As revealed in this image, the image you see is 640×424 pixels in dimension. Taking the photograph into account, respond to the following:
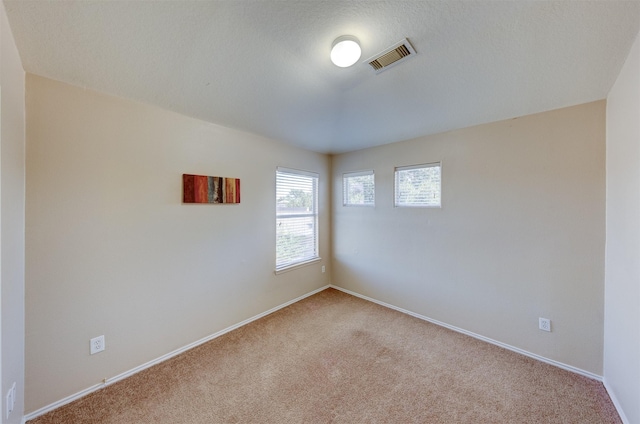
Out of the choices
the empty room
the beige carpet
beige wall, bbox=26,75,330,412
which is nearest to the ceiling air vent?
the empty room

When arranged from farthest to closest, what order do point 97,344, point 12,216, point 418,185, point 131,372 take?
point 418,185, point 131,372, point 97,344, point 12,216

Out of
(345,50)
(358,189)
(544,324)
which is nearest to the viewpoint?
(345,50)

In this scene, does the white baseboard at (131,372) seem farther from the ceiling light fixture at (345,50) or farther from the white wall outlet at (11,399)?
the ceiling light fixture at (345,50)

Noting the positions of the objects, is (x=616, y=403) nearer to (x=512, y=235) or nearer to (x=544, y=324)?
(x=544, y=324)

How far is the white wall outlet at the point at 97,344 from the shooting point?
5.90ft

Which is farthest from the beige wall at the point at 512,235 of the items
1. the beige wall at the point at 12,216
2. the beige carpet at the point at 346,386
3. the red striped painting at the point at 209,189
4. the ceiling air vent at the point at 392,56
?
the beige wall at the point at 12,216

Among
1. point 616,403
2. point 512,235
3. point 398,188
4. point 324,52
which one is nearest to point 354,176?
point 398,188

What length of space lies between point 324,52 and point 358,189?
225 cm

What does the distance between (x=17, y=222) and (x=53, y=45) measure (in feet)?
3.58

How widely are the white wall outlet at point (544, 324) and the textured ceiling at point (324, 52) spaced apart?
1.92m

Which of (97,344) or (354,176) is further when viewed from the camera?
(354,176)

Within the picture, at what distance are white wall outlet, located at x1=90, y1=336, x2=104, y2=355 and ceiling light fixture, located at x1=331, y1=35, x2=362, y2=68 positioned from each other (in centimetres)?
274

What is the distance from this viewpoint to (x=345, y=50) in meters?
1.51

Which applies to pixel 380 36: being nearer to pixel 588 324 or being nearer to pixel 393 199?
pixel 393 199
